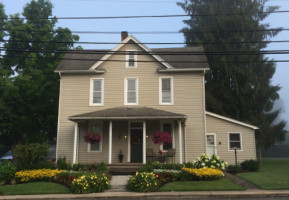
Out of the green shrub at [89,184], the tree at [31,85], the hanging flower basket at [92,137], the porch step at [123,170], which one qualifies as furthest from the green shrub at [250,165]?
the tree at [31,85]

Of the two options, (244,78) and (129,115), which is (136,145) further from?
(244,78)

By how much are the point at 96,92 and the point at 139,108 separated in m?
3.20

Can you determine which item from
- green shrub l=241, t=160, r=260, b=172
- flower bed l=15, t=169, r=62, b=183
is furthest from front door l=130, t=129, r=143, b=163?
green shrub l=241, t=160, r=260, b=172

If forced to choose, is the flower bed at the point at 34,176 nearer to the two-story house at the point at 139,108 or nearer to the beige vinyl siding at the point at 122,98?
the two-story house at the point at 139,108

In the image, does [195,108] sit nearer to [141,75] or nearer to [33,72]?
[141,75]

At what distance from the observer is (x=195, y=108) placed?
1712 centimetres

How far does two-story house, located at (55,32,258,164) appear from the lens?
16.9 metres

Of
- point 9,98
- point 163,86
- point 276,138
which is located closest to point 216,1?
point 276,138

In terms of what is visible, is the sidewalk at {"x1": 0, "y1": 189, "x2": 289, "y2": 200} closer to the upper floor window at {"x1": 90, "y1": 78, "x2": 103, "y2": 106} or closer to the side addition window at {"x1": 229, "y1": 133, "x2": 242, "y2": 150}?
the side addition window at {"x1": 229, "y1": 133, "x2": 242, "y2": 150}

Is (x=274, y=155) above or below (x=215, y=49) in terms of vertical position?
below

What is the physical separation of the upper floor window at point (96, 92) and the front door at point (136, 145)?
2997mm

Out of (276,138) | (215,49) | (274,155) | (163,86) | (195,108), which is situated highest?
(215,49)

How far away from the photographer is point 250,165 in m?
16.5

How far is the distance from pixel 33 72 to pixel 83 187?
576 inches
